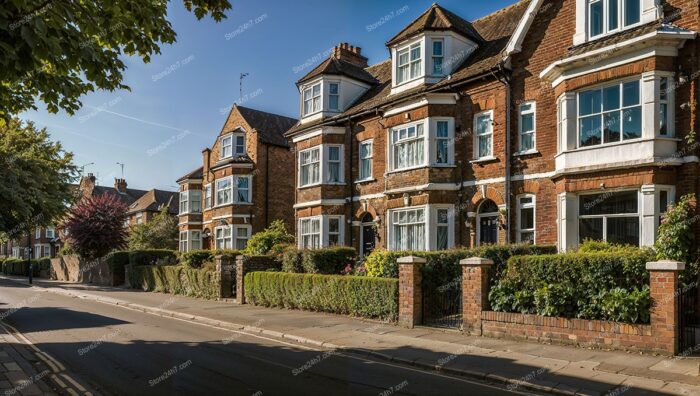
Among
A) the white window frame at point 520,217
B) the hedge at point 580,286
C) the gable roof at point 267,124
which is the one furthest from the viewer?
the gable roof at point 267,124


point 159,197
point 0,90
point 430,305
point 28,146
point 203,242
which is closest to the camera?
point 0,90

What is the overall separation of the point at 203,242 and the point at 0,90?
3376cm

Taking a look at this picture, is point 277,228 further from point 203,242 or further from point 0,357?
point 0,357

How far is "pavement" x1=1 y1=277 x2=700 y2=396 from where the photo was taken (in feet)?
26.9

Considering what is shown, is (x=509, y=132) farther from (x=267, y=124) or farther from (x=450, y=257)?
(x=267, y=124)

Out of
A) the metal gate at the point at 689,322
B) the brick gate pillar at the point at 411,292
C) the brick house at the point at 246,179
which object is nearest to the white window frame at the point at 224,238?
the brick house at the point at 246,179

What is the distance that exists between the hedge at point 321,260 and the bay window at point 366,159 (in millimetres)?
5588

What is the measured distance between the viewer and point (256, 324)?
15.3m

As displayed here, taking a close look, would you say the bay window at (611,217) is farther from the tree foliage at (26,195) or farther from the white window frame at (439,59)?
the tree foliage at (26,195)

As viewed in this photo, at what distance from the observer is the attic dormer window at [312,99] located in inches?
1078

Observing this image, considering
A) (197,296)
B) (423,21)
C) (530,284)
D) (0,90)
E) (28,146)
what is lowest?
(197,296)

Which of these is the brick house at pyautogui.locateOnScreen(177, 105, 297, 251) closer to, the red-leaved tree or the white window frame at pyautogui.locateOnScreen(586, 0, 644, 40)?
the red-leaved tree

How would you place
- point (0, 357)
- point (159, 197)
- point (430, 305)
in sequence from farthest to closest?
1. point (159, 197)
2. point (430, 305)
3. point (0, 357)

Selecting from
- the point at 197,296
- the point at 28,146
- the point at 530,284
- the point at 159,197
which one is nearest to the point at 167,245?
the point at 159,197
